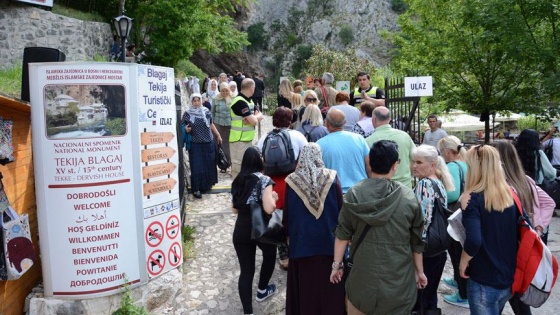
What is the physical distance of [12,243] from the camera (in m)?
3.74

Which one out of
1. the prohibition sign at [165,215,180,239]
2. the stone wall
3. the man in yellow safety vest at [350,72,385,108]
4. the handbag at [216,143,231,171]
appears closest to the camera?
the prohibition sign at [165,215,180,239]

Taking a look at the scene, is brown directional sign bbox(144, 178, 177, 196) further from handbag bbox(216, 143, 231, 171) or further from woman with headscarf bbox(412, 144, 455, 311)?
handbag bbox(216, 143, 231, 171)

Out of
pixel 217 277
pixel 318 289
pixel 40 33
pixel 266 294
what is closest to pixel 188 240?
pixel 217 277

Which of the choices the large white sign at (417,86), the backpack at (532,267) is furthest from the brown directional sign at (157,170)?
the large white sign at (417,86)

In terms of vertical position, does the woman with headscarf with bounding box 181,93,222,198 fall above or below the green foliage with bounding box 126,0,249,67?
below

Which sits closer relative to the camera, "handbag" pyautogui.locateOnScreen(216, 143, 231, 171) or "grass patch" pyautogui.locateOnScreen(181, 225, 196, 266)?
"grass patch" pyautogui.locateOnScreen(181, 225, 196, 266)

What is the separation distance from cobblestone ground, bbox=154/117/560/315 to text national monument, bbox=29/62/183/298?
759 millimetres

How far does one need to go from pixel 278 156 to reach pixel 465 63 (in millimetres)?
9139

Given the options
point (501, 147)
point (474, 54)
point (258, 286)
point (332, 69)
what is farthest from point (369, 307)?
→ point (332, 69)

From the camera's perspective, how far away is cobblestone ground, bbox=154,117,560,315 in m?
4.71

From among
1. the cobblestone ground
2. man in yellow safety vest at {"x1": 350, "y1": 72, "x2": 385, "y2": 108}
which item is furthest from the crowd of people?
man in yellow safety vest at {"x1": 350, "y1": 72, "x2": 385, "y2": 108}

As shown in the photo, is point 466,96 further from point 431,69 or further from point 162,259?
point 162,259

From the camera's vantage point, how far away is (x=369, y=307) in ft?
9.87

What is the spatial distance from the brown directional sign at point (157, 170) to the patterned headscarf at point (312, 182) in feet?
5.05
